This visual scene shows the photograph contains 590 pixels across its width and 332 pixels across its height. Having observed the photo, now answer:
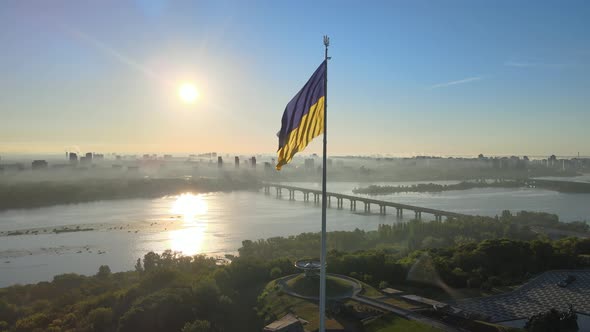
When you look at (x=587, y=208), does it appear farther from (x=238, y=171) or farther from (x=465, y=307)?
(x=238, y=171)

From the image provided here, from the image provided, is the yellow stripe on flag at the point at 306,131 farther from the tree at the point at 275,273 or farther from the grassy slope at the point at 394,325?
the tree at the point at 275,273

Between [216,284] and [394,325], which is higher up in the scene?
[394,325]

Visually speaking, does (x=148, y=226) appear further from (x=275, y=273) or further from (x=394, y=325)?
(x=394, y=325)

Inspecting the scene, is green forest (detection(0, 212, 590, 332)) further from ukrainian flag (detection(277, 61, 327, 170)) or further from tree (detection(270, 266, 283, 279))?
ukrainian flag (detection(277, 61, 327, 170))

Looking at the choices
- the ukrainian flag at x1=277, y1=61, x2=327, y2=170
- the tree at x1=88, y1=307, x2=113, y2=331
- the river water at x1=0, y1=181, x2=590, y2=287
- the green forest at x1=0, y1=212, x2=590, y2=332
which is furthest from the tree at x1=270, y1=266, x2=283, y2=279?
the river water at x1=0, y1=181, x2=590, y2=287

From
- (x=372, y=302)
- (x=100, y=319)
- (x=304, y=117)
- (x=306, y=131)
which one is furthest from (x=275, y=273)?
(x=304, y=117)

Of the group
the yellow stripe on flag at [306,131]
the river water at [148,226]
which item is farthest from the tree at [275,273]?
the river water at [148,226]

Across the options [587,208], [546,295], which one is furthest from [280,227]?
[587,208]
